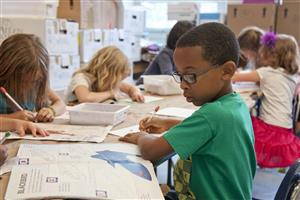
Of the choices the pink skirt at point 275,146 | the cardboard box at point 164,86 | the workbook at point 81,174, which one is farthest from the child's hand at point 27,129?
the pink skirt at point 275,146

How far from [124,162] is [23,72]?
763 mm

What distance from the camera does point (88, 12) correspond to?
12.0 ft

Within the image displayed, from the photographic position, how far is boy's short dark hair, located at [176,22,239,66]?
3.52 ft

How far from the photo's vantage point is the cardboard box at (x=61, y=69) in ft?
10.2

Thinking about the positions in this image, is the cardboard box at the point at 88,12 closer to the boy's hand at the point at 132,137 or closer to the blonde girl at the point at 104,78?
the blonde girl at the point at 104,78

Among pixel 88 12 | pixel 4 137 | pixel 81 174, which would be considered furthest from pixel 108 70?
pixel 88 12

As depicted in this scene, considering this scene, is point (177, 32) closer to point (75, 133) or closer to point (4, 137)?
point (75, 133)

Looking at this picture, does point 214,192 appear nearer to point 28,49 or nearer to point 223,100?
point 223,100

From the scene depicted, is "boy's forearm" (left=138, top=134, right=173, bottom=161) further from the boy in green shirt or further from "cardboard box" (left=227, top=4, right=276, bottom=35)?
"cardboard box" (left=227, top=4, right=276, bottom=35)

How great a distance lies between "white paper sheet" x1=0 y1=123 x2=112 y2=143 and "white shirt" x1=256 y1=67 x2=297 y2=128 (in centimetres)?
144

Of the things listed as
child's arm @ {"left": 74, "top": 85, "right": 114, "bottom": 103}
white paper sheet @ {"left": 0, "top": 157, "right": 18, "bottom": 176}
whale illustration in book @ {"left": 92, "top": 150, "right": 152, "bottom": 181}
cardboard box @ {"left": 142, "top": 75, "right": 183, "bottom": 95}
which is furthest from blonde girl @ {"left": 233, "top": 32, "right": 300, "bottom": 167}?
white paper sheet @ {"left": 0, "top": 157, "right": 18, "bottom": 176}

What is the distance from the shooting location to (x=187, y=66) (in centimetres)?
109

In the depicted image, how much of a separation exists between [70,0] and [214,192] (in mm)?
2882

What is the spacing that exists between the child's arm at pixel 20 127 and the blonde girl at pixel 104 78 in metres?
0.73
